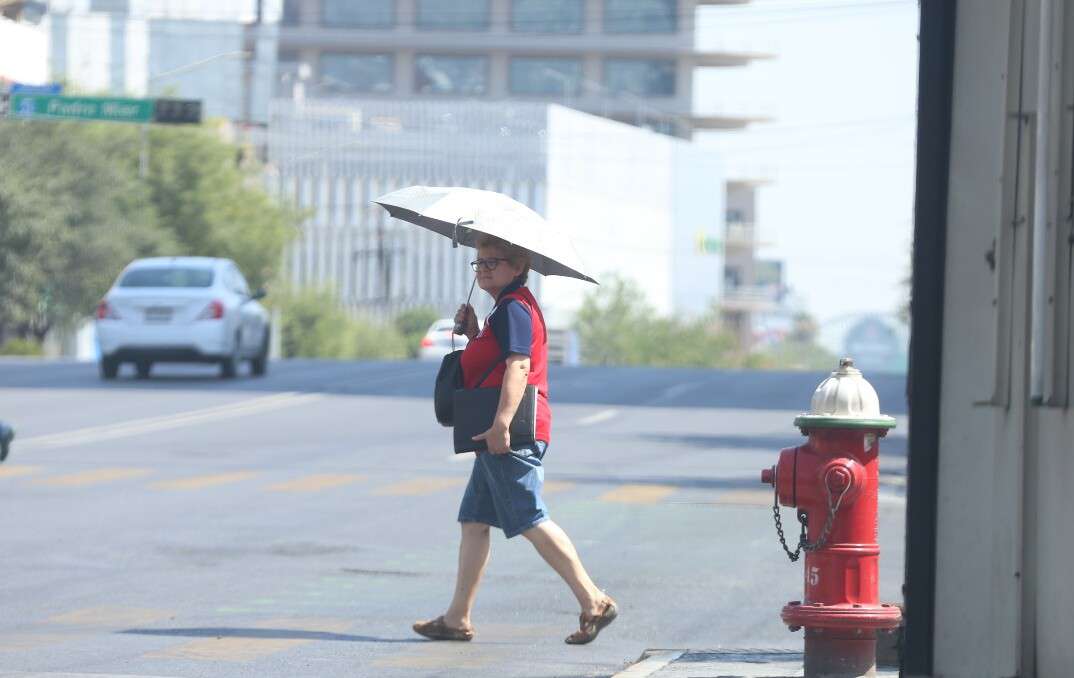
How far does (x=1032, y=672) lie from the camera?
20.0 ft

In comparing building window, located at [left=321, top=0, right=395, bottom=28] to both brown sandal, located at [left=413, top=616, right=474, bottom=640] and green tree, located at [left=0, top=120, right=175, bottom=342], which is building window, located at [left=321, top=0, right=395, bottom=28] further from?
brown sandal, located at [left=413, top=616, right=474, bottom=640]

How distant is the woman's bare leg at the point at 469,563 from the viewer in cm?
884

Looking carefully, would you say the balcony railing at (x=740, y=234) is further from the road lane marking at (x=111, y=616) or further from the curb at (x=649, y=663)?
the curb at (x=649, y=663)

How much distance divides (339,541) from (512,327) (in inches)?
199

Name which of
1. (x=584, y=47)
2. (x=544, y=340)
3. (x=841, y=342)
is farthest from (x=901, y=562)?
(x=841, y=342)

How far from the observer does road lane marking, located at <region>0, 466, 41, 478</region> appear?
17.2 metres

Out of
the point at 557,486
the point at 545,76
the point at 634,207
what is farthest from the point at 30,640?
the point at 545,76

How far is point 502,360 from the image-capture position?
27.8 ft

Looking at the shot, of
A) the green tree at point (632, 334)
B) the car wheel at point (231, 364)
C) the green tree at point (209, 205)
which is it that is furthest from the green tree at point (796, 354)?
the car wheel at point (231, 364)

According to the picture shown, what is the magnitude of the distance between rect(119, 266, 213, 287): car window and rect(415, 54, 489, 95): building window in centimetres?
A: 10593

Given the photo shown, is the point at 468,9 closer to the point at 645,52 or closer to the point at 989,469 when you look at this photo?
the point at 645,52

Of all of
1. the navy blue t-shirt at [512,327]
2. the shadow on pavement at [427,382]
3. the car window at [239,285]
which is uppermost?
the navy blue t-shirt at [512,327]

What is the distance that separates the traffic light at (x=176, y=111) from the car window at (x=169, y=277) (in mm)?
13166

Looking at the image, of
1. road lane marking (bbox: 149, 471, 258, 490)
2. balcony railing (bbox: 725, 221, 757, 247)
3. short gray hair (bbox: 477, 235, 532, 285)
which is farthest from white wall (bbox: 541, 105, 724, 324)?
short gray hair (bbox: 477, 235, 532, 285)
